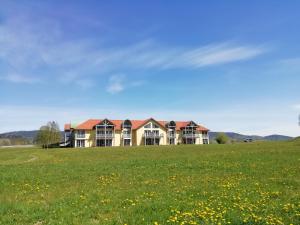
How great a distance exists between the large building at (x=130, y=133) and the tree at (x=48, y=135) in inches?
240

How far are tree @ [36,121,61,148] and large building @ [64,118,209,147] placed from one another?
610cm

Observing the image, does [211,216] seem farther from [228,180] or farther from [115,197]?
[228,180]

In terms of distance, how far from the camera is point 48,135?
109 m

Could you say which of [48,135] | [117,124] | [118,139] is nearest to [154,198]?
[48,135]

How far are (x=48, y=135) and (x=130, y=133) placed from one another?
27223 millimetres

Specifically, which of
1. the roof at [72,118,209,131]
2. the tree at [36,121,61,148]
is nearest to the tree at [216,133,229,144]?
the roof at [72,118,209,131]

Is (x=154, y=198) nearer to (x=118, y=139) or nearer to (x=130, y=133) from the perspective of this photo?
(x=118, y=139)

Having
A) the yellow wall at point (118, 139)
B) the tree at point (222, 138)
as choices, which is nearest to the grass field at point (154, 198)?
the yellow wall at point (118, 139)

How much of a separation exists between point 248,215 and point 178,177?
34.9ft

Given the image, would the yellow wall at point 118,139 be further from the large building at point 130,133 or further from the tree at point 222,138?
the tree at point 222,138

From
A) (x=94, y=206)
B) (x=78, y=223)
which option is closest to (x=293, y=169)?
(x=94, y=206)

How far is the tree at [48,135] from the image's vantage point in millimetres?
108500

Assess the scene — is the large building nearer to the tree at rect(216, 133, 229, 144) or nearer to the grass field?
the tree at rect(216, 133, 229, 144)

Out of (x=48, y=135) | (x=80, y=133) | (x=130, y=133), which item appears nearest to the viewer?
(x=48, y=135)
